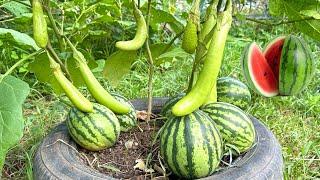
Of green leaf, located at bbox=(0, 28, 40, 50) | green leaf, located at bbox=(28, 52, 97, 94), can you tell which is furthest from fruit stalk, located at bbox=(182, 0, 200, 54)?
green leaf, located at bbox=(0, 28, 40, 50)

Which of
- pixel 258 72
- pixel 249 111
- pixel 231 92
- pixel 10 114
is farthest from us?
pixel 249 111

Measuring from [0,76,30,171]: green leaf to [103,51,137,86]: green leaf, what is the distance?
16.9 inches

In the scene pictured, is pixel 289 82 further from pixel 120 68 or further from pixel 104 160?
pixel 104 160

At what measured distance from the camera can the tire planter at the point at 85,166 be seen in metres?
1.37

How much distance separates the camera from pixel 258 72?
217 centimetres

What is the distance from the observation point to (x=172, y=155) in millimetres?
Answer: 1376

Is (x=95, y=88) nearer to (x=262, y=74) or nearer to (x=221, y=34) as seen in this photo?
(x=221, y=34)

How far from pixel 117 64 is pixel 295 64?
2.40 feet

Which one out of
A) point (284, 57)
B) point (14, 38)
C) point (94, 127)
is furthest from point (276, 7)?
point (14, 38)

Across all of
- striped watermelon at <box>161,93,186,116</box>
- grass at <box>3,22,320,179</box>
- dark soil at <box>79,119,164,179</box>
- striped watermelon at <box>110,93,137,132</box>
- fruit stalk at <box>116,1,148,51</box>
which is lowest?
grass at <box>3,22,320,179</box>

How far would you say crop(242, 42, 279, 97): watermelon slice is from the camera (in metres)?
2.13

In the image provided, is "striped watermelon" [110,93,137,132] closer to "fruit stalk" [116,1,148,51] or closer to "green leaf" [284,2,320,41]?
"fruit stalk" [116,1,148,51]

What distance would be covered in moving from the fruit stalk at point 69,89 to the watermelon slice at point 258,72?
0.83 meters

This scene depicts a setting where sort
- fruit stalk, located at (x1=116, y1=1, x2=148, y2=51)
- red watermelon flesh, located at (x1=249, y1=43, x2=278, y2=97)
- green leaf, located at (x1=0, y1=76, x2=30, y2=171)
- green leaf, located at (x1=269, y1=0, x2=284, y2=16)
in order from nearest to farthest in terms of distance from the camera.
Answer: green leaf, located at (x1=0, y1=76, x2=30, y2=171), fruit stalk, located at (x1=116, y1=1, x2=148, y2=51), green leaf, located at (x1=269, y1=0, x2=284, y2=16), red watermelon flesh, located at (x1=249, y1=43, x2=278, y2=97)
